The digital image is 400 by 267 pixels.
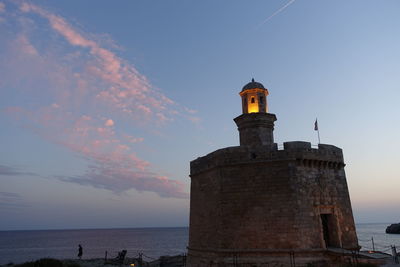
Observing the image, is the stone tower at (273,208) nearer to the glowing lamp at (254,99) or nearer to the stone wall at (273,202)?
the stone wall at (273,202)

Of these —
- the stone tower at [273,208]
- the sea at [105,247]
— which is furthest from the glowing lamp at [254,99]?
the sea at [105,247]

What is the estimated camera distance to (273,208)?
14055 millimetres

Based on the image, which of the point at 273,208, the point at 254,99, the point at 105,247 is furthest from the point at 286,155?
the point at 105,247

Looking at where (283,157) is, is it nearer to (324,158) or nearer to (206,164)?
(324,158)

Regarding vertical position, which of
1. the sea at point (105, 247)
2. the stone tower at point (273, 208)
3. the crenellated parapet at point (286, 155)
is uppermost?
the crenellated parapet at point (286, 155)

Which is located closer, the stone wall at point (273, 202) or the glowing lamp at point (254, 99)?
the stone wall at point (273, 202)

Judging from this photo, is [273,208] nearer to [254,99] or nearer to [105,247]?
[254,99]

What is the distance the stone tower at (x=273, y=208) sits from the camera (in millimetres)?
13609

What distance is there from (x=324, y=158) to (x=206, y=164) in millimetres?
6048

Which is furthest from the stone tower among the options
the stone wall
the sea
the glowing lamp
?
the sea

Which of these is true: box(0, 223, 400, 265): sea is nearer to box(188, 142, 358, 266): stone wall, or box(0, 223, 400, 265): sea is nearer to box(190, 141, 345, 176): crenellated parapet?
box(188, 142, 358, 266): stone wall

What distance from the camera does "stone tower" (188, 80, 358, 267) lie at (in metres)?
13.6

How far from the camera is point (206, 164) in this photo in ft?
54.9

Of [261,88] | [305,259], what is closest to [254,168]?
[305,259]
